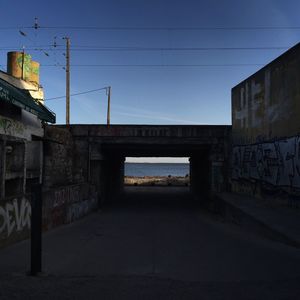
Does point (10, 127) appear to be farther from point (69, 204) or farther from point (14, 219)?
point (14, 219)

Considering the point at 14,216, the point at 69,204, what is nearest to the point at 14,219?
the point at 14,216

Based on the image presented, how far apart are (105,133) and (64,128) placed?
2458 mm

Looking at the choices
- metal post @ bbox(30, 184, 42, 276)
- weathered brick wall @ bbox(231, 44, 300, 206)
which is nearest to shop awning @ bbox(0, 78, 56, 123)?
metal post @ bbox(30, 184, 42, 276)

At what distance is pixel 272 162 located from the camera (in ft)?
55.5

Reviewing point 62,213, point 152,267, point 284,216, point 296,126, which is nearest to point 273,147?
point 296,126

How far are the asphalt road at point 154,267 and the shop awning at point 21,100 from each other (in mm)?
5315

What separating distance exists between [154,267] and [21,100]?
1044cm

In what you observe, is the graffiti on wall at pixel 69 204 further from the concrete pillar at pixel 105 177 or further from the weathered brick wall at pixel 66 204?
the concrete pillar at pixel 105 177

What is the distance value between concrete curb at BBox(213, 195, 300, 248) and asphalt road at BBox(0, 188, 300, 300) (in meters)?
0.26

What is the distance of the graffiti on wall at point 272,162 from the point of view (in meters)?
14.8

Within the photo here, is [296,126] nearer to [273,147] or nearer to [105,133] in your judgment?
[273,147]

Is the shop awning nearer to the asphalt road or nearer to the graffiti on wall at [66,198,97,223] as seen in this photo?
the graffiti on wall at [66,198,97,223]

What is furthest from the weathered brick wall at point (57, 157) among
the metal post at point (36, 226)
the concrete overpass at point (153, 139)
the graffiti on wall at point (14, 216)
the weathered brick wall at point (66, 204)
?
the metal post at point (36, 226)

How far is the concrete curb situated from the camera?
401 inches
